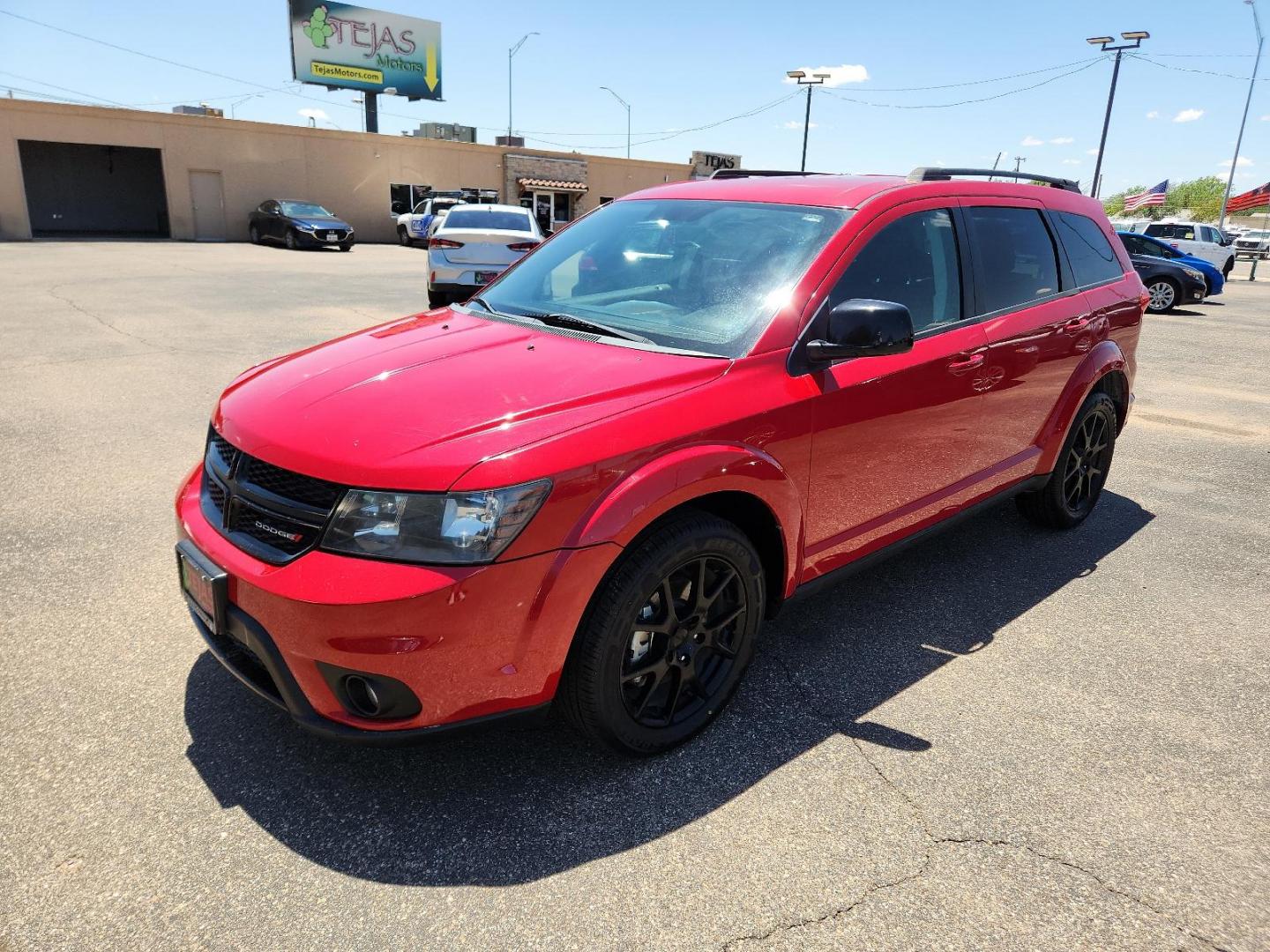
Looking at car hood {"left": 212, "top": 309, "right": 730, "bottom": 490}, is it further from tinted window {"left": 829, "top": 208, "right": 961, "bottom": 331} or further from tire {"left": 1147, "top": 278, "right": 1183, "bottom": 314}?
tire {"left": 1147, "top": 278, "right": 1183, "bottom": 314}

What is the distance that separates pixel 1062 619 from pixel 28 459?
5.97 metres

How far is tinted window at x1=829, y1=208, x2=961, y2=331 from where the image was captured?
3.17 metres

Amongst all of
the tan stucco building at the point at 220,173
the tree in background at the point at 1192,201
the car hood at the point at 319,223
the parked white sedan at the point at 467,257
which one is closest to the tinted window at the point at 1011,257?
the parked white sedan at the point at 467,257

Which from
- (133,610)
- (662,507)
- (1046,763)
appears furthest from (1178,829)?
(133,610)

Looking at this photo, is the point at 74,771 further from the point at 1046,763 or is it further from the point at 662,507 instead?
the point at 1046,763

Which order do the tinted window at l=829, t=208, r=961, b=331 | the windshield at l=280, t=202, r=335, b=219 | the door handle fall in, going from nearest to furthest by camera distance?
the tinted window at l=829, t=208, r=961, b=331 → the door handle → the windshield at l=280, t=202, r=335, b=219

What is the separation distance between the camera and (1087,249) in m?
4.64

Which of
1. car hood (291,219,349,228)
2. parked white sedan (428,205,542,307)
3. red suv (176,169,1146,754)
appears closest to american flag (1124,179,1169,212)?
car hood (291,219,349,228)

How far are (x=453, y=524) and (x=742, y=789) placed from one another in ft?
4.05

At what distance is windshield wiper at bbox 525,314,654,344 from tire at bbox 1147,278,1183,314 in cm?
1896

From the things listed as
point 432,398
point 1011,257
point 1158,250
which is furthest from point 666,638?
point 1158,250

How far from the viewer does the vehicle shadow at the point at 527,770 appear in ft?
7.73

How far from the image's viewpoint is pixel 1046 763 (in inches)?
111

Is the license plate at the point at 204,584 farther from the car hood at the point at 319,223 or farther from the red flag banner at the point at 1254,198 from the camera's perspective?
the red flag banner at the point at 1254,198
